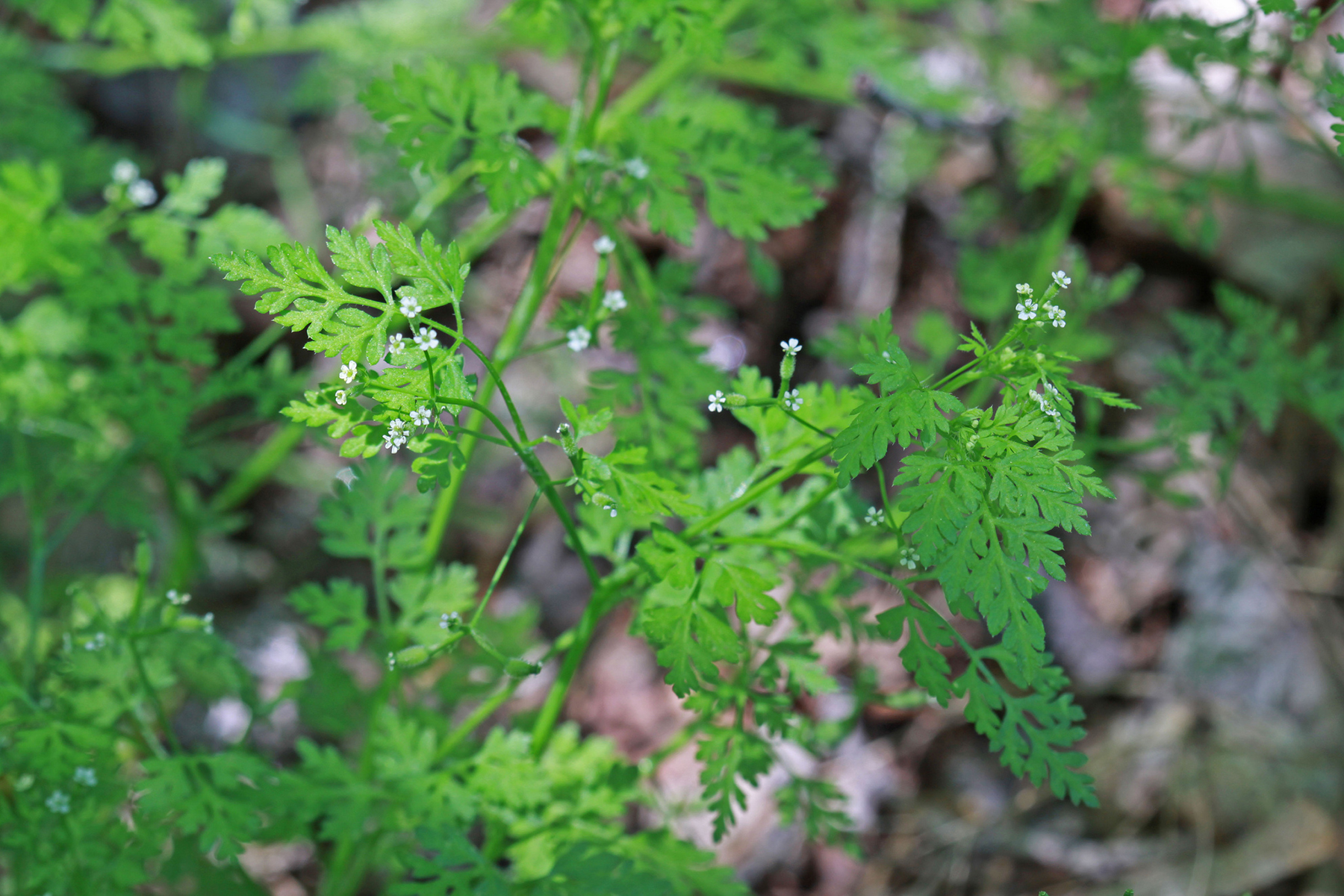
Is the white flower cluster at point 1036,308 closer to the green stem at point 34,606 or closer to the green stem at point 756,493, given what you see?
the green stem at point 756,493

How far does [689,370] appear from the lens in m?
1.92

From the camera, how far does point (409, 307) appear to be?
4.32ft

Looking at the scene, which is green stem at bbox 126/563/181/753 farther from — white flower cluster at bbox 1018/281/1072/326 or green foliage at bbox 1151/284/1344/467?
green foliage at bbox 1151/284/1344/467

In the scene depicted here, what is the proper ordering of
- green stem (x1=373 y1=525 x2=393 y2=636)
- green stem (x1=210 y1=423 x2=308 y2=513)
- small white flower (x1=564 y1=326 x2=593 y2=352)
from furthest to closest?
green stem (x1=210 y1=423 x2=308 y2=513) < green stem (x1=373 y1=525 x2=393 y2=636) < small white flower (x1=564 y1=326 x2=593 y2=352)

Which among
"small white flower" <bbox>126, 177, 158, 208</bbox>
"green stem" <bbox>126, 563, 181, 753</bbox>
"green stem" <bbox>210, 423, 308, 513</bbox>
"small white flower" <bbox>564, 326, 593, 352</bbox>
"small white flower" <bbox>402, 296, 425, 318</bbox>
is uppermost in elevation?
"small white flower" <bbox>402, 296, 425, 318</bbox>

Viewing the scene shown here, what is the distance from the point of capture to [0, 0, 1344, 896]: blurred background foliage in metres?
Answer: 2.25

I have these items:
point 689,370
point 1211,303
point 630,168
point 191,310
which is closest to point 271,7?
point 191,310

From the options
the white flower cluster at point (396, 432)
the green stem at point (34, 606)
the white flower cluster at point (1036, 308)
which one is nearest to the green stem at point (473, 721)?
the white flower cluster at point (396, 432)

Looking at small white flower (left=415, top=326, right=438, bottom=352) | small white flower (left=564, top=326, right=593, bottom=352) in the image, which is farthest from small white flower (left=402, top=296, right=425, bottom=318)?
small white flower (left=564, top=326, right=593, bottom=352)

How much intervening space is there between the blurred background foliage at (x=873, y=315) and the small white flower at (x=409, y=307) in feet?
1.82

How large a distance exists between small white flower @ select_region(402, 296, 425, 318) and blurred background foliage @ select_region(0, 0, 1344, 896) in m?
0.55

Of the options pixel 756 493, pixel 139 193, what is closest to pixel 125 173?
pixel 139 193

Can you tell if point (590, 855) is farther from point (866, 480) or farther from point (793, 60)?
point (793, 60)

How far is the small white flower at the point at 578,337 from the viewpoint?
5.58 feet
